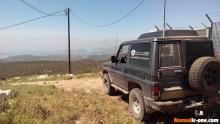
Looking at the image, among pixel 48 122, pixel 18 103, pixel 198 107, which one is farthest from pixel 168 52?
pixel 18 103

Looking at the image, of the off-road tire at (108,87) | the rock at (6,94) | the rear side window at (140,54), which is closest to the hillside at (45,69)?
the rock at (6,94)

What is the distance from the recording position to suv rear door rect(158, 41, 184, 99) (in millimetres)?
5033

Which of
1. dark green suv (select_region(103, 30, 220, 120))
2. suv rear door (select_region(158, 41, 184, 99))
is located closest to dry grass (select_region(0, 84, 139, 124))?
dark green suv (select_region(103, 30, 220, 120))

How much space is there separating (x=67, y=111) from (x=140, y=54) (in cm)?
282

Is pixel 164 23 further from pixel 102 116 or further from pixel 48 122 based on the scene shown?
pixel 48 122

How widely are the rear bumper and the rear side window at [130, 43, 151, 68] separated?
903 millimetres

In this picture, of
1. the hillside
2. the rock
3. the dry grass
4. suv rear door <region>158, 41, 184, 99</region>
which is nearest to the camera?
suv rear door <region>158, 41, 184, 99</region>

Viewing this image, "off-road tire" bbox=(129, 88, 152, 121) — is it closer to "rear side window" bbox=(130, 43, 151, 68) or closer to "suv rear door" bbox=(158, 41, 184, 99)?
"rear side window" bbox=(130, 43, 151, 68)

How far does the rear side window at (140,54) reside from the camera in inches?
219

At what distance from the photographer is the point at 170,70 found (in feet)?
16.7

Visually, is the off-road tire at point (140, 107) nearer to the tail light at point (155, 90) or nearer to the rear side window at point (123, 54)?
the tail light at point (155, 90)

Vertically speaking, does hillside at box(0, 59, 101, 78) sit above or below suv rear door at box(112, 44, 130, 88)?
below

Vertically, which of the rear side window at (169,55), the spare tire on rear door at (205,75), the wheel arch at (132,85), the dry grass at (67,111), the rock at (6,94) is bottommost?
the dry grass at (67,111)

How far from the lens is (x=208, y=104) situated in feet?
17.3
